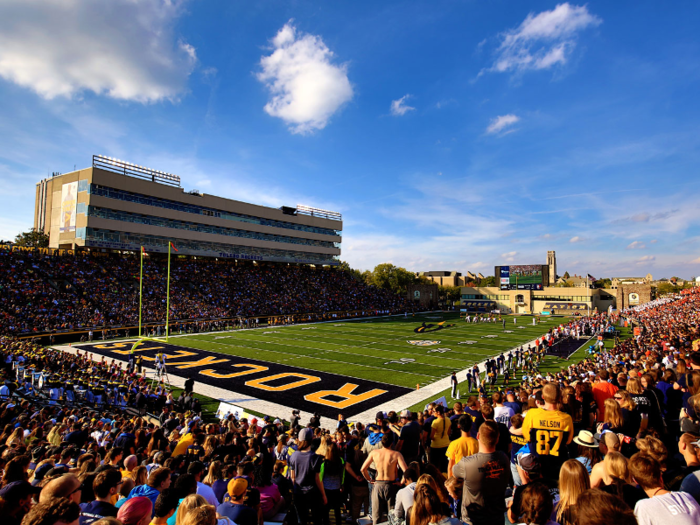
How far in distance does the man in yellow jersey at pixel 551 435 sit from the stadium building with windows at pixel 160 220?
47.9 metres

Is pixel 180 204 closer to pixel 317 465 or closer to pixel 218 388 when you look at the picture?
pixel 218 388

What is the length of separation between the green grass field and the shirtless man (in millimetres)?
14106

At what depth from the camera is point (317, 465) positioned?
5098mm

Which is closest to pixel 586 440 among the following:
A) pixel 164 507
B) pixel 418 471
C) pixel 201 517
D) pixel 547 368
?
pixel 418 471

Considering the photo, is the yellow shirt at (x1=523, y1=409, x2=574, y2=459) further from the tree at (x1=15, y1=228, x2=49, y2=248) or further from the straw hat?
the tree at (x1=15, y1=228, x2=49, y2=248)

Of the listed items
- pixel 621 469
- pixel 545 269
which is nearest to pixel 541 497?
pixel 621 469

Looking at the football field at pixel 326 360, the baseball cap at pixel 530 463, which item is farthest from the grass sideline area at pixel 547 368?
the baseball cap at pixel 530 463

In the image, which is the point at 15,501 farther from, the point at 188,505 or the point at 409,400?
the point at 409,400

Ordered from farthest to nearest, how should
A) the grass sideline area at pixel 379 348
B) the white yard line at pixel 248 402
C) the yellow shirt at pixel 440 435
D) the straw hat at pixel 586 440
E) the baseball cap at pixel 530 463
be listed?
the grass sideline area at pixel 379 348 → the white yard line at pixel 248 402 → the yellow shirt at pixel 440 435 → the straw hat at pixel 586 440 → the baseball cap at pixel 530 463

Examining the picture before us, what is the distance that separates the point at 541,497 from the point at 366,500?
405 centimetres

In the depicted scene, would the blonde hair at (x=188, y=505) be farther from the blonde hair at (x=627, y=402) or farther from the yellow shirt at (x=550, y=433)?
the blonde hair at (x=627, y=402)

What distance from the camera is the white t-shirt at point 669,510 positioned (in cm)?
246

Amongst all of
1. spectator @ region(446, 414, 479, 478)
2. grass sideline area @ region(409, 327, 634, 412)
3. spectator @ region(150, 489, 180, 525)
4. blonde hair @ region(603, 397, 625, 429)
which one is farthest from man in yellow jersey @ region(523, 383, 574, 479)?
grass sideline area @ region(409, 327, 634, 412)

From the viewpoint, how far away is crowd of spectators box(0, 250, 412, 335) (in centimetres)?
3158
